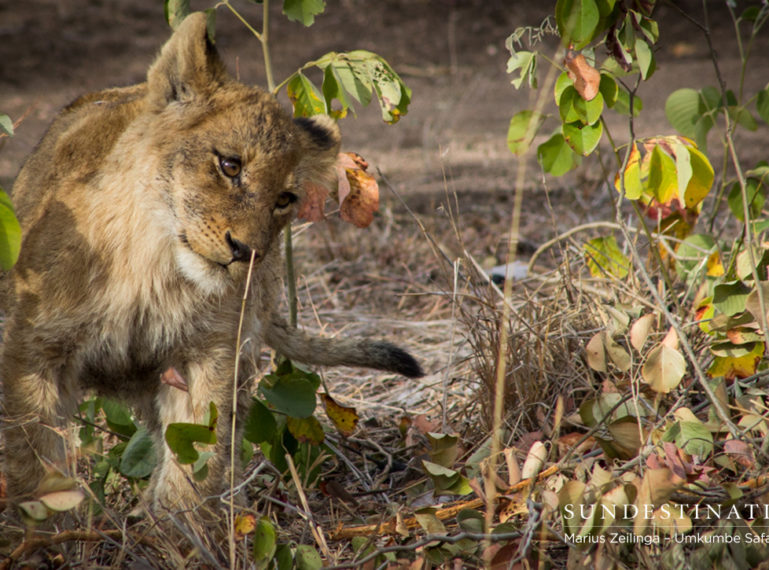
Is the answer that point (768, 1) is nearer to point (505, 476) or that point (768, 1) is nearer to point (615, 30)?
point (615, 30)

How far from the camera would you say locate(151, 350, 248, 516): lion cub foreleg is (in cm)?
260

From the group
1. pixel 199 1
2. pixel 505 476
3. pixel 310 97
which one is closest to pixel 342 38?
pixel 199 1

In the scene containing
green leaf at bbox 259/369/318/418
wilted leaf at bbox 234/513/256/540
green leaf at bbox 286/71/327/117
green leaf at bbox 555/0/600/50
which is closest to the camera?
wilted leaf at bbox 234/513/256/540

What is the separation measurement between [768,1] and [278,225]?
1801 mm

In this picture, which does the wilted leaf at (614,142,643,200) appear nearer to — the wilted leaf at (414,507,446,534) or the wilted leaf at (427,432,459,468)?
the wilted leaf at (427,432,459,468)

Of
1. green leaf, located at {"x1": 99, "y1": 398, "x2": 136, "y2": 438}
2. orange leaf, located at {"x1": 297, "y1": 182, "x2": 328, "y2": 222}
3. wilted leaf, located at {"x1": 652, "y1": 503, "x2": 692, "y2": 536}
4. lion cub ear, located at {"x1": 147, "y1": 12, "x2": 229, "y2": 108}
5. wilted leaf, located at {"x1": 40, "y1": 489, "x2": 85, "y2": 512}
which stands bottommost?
green leaf, located at {"x1": 99, "y1": 398, "x2": 136, "y2": 438}

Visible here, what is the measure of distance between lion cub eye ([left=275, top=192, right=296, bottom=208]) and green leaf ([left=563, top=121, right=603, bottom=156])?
3.00 feet

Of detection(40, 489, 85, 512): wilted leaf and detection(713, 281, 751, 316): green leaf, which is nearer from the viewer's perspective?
detection(40, 489, 85, 512): wilted leaf

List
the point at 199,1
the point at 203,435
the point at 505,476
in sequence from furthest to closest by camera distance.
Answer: the point at 199,1, the point at 505,476, the point at 203,435

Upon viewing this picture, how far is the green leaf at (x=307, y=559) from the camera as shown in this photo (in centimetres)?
214

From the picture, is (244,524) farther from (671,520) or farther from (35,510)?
(671,520)

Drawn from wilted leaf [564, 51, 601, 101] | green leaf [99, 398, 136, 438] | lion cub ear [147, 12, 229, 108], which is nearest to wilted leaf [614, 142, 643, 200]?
wilted leaf [564, 51, 601, 101]

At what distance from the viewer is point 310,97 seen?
3031 mm

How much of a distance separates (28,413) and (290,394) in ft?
2.51
